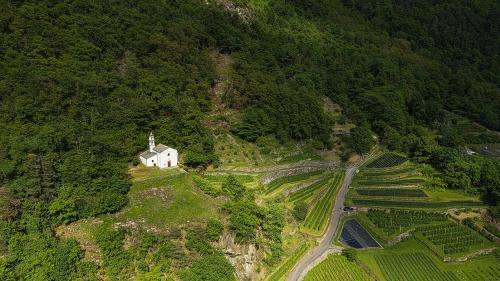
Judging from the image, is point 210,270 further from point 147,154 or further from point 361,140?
point 361,140

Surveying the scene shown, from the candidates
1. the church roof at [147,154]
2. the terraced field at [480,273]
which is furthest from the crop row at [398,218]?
the church roof at [147,154]

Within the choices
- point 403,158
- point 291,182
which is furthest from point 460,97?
point 291,182

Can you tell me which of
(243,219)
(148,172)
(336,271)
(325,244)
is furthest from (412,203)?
(148,172)

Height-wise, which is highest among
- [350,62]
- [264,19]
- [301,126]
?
[264,19]

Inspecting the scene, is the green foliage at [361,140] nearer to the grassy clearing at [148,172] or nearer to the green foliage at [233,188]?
the green foliage at [233,188]

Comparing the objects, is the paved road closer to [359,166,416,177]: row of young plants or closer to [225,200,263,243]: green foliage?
[359,166,416,177]: row of young plants

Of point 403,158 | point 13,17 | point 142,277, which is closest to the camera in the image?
point 142,277

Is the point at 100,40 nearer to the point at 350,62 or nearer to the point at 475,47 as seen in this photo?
the point at 350,62
